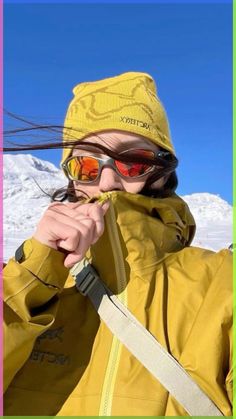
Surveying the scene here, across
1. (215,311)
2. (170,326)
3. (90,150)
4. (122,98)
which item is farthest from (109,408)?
(122,98)

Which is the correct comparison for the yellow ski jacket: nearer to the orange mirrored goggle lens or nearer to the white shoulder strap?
the white shoulder strap

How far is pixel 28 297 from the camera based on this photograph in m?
1.42

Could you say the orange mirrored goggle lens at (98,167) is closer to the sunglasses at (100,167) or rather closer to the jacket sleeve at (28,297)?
the sunglasses at (100,167)

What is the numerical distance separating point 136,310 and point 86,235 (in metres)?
0.30

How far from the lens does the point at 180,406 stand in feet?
4.29

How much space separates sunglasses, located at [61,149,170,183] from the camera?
1814mm

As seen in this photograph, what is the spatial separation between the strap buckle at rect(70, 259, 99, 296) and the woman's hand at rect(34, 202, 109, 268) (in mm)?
155

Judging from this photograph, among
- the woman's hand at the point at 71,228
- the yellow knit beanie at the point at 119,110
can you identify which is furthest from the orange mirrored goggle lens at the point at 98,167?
the woman's hand at the point at 71,228

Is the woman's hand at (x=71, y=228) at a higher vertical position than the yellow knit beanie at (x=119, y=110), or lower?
lower

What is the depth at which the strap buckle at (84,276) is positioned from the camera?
1.60 metres

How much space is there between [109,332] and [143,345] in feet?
0.44

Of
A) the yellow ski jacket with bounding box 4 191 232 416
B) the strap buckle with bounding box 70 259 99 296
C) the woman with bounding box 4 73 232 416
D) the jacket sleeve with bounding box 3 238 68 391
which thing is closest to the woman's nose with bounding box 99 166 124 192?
the woman with bounding box 4 73 232 416

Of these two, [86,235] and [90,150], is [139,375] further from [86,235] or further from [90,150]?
[90,150]

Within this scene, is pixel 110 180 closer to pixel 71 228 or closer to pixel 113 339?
pixel 71 228
